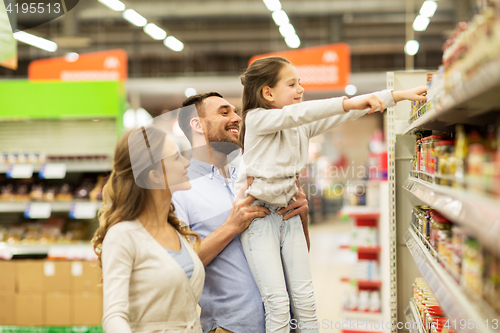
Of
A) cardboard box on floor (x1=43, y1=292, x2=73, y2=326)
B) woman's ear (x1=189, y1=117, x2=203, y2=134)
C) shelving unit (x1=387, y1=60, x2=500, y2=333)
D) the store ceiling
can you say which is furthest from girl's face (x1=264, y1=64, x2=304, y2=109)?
the store ceiling

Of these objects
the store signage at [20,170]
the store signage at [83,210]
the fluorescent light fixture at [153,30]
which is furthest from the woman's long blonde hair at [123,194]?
the fluorescent light fixture at [153,30]

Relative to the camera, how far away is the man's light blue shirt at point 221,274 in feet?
6.23

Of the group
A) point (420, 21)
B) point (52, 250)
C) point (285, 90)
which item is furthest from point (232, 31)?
point (285, 90)

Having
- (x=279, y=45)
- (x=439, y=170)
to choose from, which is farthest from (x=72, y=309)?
(x=279, y=45)

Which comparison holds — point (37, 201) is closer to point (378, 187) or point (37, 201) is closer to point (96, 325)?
point (96, 325)

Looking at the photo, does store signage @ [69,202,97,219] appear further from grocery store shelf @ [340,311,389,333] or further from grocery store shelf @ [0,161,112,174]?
grocery store shelf @ [340,311,389,333]

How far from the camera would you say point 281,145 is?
6.25 ft

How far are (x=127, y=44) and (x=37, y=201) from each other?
10412 mm

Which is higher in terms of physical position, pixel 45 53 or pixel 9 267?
pixel 45 53

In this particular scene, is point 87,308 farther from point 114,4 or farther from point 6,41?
point 114,4

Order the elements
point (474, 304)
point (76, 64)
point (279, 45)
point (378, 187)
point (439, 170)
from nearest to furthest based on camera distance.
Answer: point (474, 304), point (439, 170), point (378, 187), point (76, 64), point (279, 45)

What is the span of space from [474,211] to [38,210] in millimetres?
4152

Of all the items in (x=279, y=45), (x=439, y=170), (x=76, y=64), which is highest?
(x=279, y=45)

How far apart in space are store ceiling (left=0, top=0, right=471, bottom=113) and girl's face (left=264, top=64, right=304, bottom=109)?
5.10 metres
